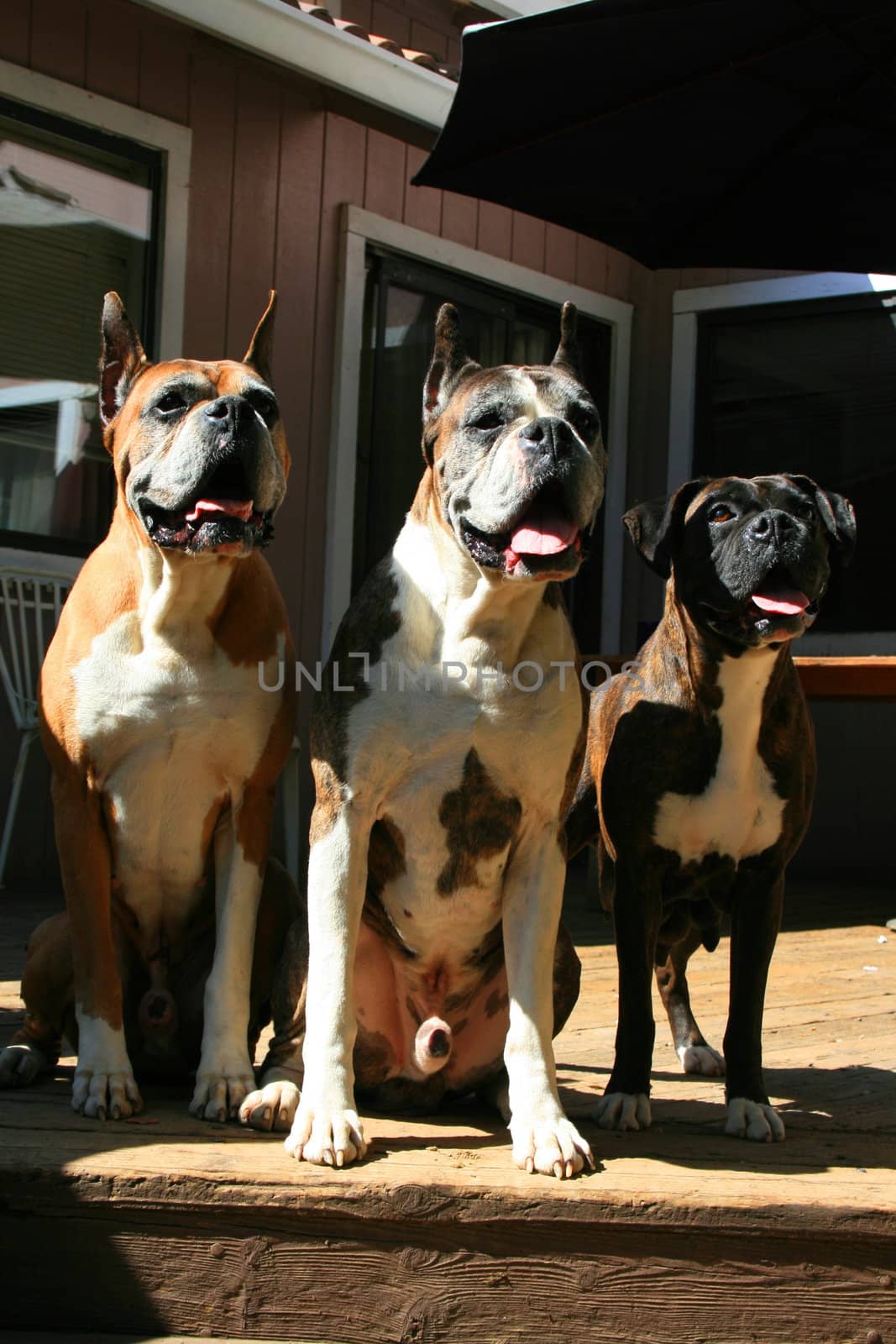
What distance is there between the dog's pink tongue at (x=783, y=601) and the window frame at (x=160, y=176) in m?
4.32

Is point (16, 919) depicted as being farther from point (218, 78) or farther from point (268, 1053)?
point (218, 78)

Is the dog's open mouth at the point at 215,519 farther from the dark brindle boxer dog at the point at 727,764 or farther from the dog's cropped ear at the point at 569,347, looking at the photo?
the dark brindle boxer dog at the point at 727,764

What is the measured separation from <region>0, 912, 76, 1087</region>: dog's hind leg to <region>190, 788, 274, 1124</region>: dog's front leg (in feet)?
1.12

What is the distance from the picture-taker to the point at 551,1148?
261 cm

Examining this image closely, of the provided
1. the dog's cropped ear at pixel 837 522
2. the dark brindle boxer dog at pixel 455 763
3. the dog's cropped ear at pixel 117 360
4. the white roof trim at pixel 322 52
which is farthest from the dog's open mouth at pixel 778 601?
the white roof trim at pixel 322 52

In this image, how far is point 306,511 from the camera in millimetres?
7621

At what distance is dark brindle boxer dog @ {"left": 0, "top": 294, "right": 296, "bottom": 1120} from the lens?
9.61ft

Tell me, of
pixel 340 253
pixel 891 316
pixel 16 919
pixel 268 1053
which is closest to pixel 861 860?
pixel 891 316

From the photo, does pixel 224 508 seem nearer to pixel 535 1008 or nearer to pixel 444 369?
pixel 444 369

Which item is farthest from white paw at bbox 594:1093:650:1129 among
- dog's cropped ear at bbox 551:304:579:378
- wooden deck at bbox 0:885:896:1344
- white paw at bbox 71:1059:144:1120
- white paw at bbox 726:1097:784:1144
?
dog's cropped ear at bbox 551:304:579:378

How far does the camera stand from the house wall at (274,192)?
21.9 ft

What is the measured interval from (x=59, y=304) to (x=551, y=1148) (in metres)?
5.34

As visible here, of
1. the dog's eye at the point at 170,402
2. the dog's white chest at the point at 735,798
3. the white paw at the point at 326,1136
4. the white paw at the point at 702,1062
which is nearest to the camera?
the white paw at the point at 326,1136

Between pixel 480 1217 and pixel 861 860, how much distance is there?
6.76 metres
